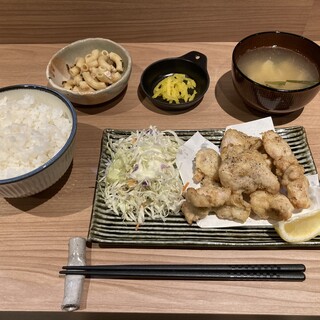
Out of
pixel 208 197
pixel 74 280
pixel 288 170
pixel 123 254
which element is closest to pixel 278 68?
pixel 288 170

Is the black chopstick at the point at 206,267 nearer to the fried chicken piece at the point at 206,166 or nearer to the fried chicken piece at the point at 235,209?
the fried chicken piece at the point at 235,209

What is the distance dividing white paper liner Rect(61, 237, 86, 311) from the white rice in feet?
1.23

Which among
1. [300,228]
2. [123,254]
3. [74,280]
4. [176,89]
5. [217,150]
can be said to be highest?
[176,89]

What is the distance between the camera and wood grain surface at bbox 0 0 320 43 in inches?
84.3

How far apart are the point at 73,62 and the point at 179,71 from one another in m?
0.63

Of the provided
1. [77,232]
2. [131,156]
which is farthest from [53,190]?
[131,156]

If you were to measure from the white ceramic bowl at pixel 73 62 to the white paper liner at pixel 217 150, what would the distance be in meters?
0.50

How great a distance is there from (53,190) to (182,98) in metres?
0.85

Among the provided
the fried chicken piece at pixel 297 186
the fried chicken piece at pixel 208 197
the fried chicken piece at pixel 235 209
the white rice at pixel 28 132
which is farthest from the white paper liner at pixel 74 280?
the fried chicken piece at pixel 297 186

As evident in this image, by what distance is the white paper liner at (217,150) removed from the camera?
151 cm

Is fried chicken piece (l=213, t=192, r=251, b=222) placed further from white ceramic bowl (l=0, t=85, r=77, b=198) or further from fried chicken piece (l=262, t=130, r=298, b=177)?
white ceramic bowl (l=0, t=85, r=77, b=198)

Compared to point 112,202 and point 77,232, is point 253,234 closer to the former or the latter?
point 112,202

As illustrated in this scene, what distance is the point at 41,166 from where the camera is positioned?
1440mm

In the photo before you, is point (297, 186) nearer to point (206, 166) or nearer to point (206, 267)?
point (206, 166)
